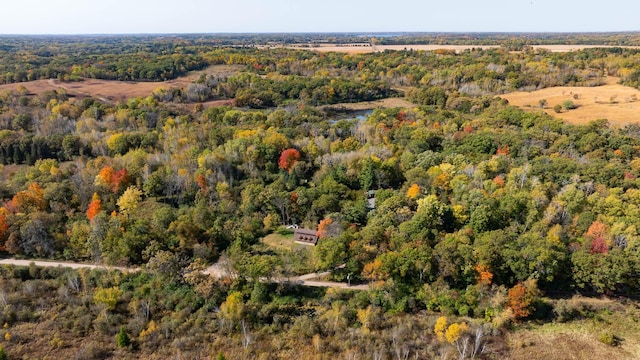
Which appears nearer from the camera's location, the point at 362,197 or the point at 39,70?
the point at 362,197

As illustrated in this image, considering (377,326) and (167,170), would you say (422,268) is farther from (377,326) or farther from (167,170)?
(167,170)

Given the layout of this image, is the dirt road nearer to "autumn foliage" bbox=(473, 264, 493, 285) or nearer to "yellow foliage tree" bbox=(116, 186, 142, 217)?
"yellow foliage tree" bbox=(116, 186, 142, 217)

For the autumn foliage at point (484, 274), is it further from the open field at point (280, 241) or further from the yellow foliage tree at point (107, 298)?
the yellow foliage tree at point (107, 298)

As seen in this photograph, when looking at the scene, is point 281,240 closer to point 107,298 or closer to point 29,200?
point 107,298

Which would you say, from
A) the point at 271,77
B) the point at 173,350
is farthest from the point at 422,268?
the point at 271,77

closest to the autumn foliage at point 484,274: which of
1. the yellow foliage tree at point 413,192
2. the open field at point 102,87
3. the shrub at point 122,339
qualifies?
the yellow foliage tree at point 413,192

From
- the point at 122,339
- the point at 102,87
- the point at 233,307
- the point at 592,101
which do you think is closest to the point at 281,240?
the point at 233,307
